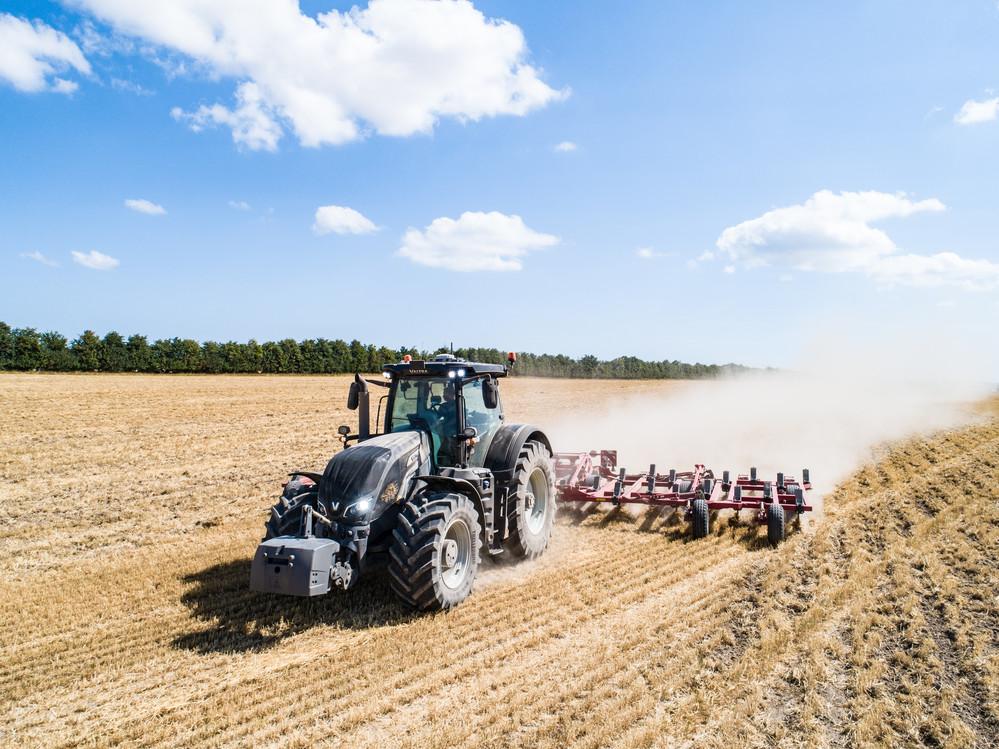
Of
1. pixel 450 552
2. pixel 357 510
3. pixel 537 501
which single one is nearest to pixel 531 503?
pixel 537 501

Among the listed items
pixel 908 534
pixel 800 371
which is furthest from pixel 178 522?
pixel 800 371

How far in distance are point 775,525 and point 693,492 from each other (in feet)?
5.04

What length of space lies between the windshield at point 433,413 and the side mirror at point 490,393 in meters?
0.45

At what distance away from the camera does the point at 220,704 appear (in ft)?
15.7

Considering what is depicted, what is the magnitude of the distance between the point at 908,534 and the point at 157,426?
814 inches

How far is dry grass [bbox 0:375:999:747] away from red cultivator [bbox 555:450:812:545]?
401 millimetres

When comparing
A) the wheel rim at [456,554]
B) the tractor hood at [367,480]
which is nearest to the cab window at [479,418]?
the tractor hood at [367,480]

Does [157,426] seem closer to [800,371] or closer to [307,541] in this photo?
[307,541]

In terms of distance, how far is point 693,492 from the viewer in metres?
10.2

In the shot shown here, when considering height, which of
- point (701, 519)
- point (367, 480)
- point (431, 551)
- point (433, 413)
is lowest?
point (701, 519)

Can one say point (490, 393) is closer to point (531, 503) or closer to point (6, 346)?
point (531, 503)

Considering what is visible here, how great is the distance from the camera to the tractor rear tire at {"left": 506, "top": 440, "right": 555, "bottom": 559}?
8016 mm

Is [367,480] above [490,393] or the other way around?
the other way around

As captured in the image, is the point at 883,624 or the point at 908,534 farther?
the point at 908,534
